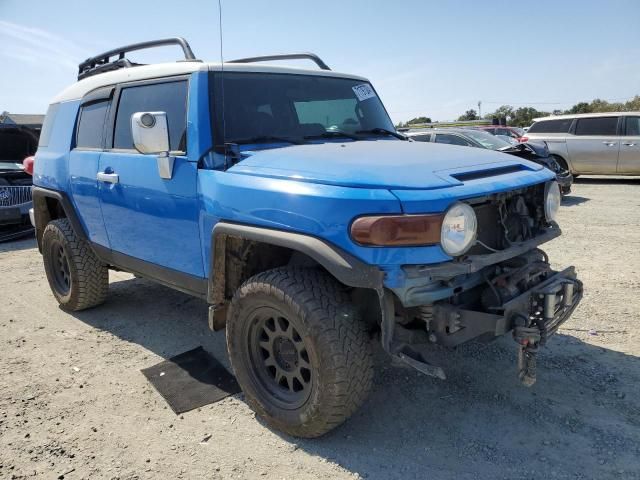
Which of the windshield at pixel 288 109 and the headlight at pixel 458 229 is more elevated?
the windshield at pixel 288 109

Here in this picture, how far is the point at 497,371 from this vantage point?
3512 millimetres

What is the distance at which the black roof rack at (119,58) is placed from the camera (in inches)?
153

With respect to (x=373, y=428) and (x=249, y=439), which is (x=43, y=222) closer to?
(x=249, y=439)

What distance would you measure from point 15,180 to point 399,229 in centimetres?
884

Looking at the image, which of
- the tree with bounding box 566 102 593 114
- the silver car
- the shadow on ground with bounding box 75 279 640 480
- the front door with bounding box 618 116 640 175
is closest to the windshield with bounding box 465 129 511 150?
the silver car

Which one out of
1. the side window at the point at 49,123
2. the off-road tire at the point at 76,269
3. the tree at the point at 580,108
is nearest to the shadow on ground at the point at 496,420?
the off-road tire at the point at 76,269

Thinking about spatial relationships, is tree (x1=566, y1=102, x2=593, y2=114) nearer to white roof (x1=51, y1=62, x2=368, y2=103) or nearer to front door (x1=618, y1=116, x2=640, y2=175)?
front door (x1=618, y1=116, x2=640, y2=175)

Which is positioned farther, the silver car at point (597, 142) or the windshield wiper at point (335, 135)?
the silver car at point (597, 142)

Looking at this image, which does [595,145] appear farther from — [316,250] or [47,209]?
[316,250]

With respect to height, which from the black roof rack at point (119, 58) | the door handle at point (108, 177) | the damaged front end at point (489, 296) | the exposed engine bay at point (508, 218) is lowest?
the damaged front end at point (489, 296)

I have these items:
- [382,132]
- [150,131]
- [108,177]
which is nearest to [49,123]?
[108,177]

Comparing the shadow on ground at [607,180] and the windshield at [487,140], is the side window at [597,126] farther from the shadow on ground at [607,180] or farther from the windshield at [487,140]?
the windshield at [487,140]

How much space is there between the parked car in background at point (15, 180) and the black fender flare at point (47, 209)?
4.01 meters

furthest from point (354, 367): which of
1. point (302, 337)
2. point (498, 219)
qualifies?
point (498, 219)
